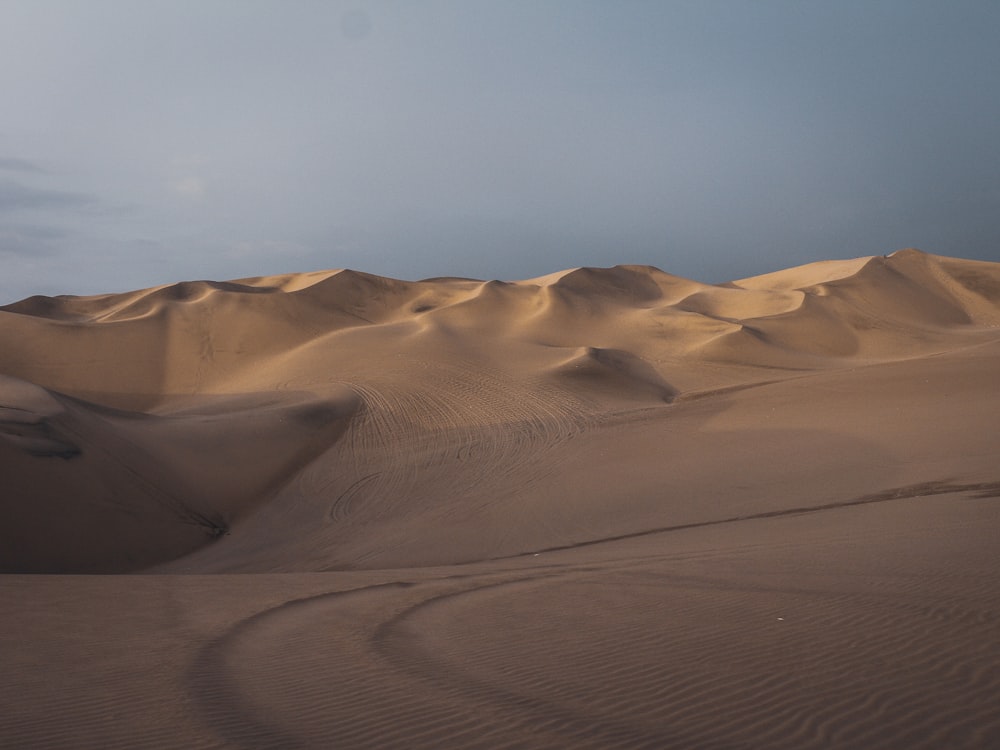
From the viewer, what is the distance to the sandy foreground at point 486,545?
4555 mm

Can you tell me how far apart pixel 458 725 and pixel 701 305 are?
43629 mm

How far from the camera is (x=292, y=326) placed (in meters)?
35.2

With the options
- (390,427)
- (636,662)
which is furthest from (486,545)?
(390,427)

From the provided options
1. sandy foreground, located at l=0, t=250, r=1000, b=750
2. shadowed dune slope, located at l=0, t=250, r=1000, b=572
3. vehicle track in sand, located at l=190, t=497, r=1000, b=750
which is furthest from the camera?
shadowed dune slope, located at l=0, t=250, r=1000, b=572

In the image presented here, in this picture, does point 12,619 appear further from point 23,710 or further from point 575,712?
point 575,712

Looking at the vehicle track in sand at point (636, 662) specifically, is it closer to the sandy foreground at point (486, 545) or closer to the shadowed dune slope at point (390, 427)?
the sandy foreground at point (486, 545)

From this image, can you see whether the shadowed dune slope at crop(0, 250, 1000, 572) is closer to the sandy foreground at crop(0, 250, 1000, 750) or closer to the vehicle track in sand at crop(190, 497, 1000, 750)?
the sandy foreground at crop(0, 250, 1000, 750)

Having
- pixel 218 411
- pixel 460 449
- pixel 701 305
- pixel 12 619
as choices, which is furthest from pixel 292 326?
pixel 12 619

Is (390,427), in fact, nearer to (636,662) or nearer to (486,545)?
(486,545)

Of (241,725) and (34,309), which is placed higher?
(34,309)

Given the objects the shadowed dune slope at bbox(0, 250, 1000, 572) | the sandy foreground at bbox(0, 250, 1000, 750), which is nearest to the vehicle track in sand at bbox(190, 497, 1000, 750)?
the sandy foreground at bbox(0, 250, 1000, 750)

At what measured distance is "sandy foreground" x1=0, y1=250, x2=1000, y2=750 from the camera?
455 centimetres

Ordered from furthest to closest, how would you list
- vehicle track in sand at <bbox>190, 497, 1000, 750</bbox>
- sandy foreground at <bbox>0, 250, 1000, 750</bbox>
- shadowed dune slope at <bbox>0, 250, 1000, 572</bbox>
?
1. shadowed dune slope at <bbox>0, 250, 1000, 572</bbox>
2. sandy foreground at <bbox>0, 250, 1000, 750</bbox>
3. vehicle track in sand at <bbox>190, 497, 1000, 750</bbox>

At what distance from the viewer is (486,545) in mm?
12383
